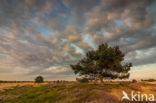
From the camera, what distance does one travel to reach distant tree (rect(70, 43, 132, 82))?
29.8 meters

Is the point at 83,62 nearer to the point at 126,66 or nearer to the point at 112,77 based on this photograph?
the point at 112,77

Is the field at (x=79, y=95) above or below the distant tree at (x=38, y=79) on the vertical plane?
above

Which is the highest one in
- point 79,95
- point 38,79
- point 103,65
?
point 103,65

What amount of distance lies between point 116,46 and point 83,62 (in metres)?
11.7

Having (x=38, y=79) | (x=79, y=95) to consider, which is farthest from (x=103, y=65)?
(x=38, y=79)

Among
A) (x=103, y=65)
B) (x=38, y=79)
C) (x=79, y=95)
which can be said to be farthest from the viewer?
(x=38, y=79)

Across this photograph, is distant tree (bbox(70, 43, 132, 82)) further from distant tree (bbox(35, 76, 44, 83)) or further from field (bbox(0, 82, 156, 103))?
distant tree (bbox(35, 76, 44, 83))

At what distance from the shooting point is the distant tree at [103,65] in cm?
2984

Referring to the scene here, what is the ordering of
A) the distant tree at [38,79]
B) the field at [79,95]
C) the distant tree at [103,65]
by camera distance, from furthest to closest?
the distant tree at [38,79] < the distant tree at [103,65] < the field at [79,95]

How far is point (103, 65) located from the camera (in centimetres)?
3053

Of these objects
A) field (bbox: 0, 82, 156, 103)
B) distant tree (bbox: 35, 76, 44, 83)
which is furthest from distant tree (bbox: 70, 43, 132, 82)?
distant tree (bbox: 35, 76, 44, 83)

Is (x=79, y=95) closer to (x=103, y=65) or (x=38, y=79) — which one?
(x=103, y=65)

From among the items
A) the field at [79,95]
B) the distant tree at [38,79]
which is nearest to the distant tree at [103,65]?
the field at [79,95]

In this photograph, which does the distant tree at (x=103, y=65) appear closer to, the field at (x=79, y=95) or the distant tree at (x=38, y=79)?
the field at (x=79, y=95)
